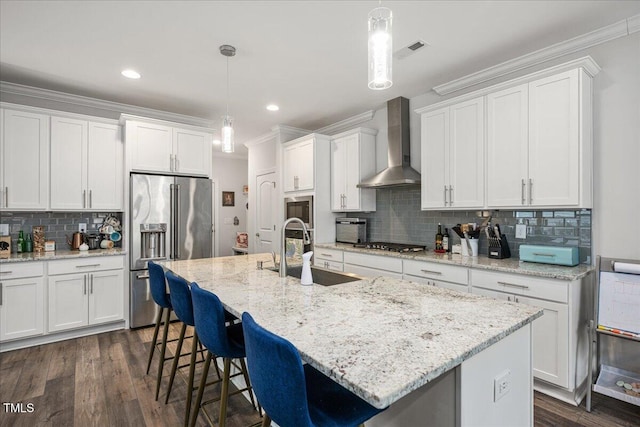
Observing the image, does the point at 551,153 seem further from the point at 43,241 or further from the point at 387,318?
the point at 43,241

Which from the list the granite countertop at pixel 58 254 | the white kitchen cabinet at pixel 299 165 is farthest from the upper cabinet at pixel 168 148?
the white kitchen cabinet at pixel 299 165

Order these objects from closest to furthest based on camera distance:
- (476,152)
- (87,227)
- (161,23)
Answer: (161,23) → (476,152) → (87,227)

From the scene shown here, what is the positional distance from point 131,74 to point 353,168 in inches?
104

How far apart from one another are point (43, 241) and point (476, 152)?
4627mm

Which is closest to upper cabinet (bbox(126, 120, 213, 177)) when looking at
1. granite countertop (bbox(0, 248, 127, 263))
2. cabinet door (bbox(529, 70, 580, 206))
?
granite countertop (bbox(0, 248, 127, 263))

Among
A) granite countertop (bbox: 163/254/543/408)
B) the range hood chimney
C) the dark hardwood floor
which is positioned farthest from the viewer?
the range hood chimney

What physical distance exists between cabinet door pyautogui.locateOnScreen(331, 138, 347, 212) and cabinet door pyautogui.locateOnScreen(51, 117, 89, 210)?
2.96 m

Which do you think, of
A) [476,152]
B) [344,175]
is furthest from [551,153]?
[344,175]

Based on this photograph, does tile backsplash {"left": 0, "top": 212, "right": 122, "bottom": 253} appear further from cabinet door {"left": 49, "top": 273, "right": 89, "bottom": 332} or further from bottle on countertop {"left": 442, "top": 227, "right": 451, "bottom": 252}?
bottle on countertop {"left": 442, "top": 227, "right": 451, "bottom": 252}

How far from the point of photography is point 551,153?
8.36 ft

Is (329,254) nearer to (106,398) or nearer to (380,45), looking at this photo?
(106,398)

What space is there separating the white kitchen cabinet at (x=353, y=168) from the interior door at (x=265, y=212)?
46.3 inches

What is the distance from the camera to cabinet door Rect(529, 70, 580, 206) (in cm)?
243

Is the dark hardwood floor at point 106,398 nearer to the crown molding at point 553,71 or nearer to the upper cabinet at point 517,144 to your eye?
the upper cabinet at point 517,144
